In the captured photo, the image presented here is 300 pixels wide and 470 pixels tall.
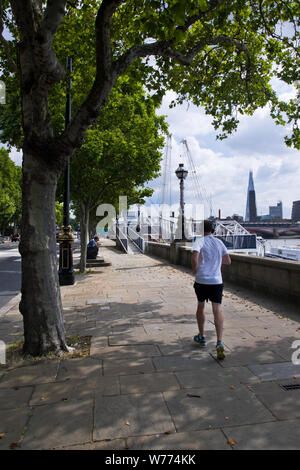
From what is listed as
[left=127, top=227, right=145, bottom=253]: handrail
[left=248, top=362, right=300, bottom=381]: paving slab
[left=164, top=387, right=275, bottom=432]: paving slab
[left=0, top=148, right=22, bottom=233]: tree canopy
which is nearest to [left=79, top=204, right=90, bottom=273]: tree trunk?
[left=248, top=362, right=300, bottom=381]: paving slab

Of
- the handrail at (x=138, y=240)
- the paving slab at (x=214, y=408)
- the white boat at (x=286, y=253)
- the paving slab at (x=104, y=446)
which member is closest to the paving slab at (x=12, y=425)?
the paving slab at (x=104, y=446)

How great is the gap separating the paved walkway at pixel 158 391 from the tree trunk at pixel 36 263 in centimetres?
41

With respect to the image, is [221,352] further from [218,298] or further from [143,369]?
[143,369]

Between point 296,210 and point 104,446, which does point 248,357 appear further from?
point 296,210

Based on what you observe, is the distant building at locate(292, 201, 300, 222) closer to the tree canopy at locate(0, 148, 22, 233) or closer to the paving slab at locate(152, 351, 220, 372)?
the tree canopy at locate(0, 148, 22, 233)

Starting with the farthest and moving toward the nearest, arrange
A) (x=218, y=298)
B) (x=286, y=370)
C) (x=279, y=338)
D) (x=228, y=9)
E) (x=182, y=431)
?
(x=228, y=9), (x=279, y=338), (x=218, y=298), (x=286, y=370), (x=182, y=431)

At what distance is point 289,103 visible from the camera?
9.62 metres

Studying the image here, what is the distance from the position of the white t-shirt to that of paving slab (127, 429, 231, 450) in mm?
2122

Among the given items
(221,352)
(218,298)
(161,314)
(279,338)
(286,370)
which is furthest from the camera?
(161,314)

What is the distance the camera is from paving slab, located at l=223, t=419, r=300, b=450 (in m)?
2.44

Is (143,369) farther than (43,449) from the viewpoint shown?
Yes

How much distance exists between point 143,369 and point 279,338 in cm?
233

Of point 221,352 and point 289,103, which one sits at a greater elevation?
point 289,103
